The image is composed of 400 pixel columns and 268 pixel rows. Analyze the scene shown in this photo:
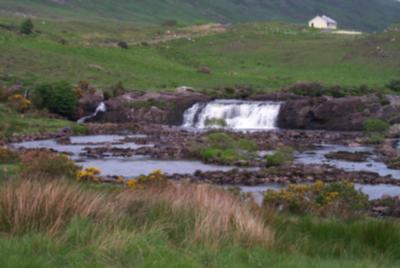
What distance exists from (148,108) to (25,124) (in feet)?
38.2

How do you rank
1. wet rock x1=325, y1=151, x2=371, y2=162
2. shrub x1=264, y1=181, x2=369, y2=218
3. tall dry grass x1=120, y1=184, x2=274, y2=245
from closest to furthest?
tall dry grass x1=120, y1=184, x2=274, y2=245
shrub x1=264, y1=181, x2=369, y2=218
wet rock x1=325, y1=151, x2=371, y2=162

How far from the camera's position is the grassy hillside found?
236ft

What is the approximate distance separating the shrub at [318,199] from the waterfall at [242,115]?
113 ft

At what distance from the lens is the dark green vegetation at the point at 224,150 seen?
38.1 metres

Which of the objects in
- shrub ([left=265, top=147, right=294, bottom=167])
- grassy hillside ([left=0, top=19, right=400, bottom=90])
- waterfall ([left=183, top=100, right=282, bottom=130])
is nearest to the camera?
shrub ([left=265, top=147, right=294, bottom=167])

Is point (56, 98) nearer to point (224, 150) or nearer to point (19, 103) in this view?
point (19, 103)

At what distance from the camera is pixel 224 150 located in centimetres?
3966

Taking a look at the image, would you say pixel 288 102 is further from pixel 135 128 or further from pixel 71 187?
pixel 71 187

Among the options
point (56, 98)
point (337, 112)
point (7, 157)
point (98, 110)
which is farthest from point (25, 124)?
point (337, 112)

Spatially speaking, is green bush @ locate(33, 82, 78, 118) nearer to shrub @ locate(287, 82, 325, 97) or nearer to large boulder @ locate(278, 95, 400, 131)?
large boulder @ locate(278, 95, 400, 131)

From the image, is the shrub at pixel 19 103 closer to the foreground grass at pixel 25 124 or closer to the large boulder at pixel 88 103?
the foreground grass at pixel 25 124

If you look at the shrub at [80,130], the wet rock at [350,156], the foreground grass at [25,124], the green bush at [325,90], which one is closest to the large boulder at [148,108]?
the foreground grass at [25,124]

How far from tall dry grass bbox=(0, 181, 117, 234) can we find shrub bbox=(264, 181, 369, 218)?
6.01 meters

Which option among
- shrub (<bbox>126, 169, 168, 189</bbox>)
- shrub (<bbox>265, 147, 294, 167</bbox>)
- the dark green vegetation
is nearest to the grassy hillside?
the dark green vegetation
